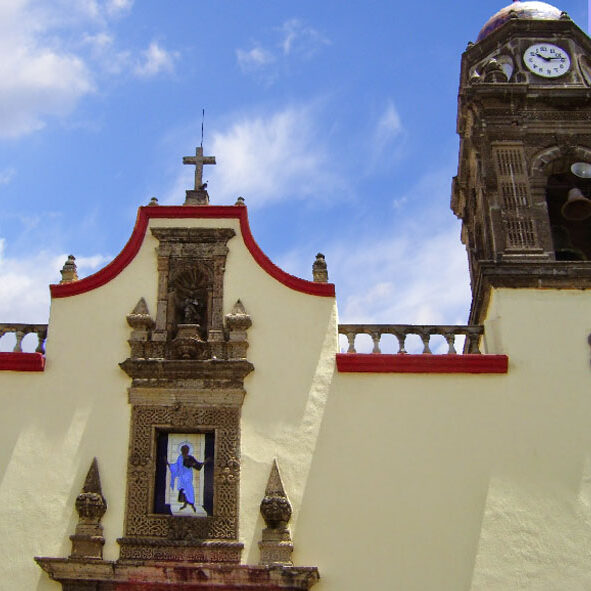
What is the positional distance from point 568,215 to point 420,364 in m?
3.55

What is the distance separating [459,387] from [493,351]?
2.74 feet

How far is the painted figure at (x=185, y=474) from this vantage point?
30.0 ft

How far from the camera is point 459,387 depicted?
32.0 feet

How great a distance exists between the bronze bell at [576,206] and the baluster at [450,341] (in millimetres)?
2778

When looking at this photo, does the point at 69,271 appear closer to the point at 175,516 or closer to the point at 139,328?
the point at 139,328

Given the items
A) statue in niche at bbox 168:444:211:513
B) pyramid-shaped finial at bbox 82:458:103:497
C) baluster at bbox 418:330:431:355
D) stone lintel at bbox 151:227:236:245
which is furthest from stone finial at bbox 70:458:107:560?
baluster at bbox 418:330:431:355

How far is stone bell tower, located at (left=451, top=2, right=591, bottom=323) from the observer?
35.6ft

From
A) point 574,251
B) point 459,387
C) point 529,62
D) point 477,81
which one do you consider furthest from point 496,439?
point 529,62

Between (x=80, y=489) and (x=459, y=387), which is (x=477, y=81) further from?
(x=80, y=489)

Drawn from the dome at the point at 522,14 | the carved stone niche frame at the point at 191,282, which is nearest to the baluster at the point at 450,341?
the carved stone niche frame at the point at 191,282

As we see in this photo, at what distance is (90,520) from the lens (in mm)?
8906

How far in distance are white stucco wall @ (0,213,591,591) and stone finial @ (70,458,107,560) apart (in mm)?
96

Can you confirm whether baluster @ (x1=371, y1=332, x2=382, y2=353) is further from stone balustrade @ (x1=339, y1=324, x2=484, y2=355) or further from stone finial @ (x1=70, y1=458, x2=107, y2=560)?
stone finial @ (x1=70, y1=458, x2=107, y2=560)

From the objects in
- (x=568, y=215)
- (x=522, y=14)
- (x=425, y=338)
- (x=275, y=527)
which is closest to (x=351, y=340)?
(x=425, y=338)
